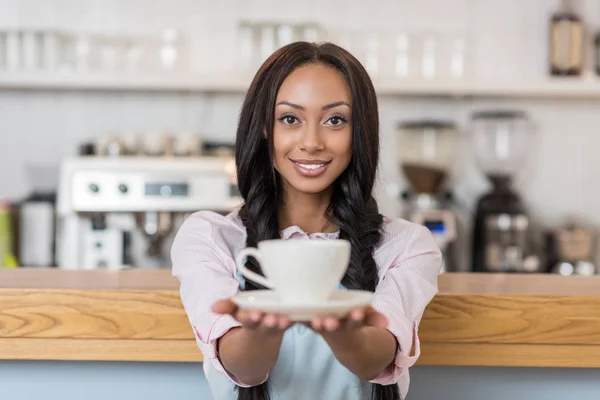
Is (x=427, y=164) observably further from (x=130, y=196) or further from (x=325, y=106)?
(x=325, y=106)

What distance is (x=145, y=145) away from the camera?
3402mm

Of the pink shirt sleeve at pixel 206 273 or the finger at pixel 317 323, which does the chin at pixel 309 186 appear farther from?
the finger at pixel 317 323

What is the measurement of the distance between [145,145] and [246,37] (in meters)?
0.55

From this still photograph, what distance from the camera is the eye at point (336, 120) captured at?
1210 mm

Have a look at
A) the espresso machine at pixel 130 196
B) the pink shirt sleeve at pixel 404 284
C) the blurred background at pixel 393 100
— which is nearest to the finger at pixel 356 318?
the pink shirt sleeve at pixel 404 284

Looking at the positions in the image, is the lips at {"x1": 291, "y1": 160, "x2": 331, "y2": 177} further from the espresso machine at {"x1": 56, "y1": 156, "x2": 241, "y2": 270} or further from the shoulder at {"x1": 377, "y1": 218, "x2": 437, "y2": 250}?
the espresso machine at {"x1": 56, "y1": 156, "x2": 241, "y2": 270}

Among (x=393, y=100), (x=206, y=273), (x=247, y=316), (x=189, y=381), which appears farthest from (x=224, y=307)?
(x=393, y=100)

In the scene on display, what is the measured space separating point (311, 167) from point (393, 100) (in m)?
2.51

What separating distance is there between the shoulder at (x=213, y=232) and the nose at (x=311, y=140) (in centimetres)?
17

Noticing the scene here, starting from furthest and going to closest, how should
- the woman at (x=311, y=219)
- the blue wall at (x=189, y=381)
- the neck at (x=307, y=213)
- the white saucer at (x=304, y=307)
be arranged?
the blue wall at (x=189, y=381), the neck at (x=307, y=213), the woman at (x=311, y=219), the white saucer at (x=304, y=307)

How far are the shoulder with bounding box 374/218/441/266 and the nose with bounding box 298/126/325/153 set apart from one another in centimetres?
17

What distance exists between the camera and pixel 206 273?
1157 mm

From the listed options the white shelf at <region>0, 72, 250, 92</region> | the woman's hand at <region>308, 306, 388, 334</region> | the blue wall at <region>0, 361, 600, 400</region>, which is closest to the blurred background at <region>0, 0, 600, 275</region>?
the white shelf at <region>0, 72, 250, 92</region>

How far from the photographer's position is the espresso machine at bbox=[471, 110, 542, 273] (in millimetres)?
3367
